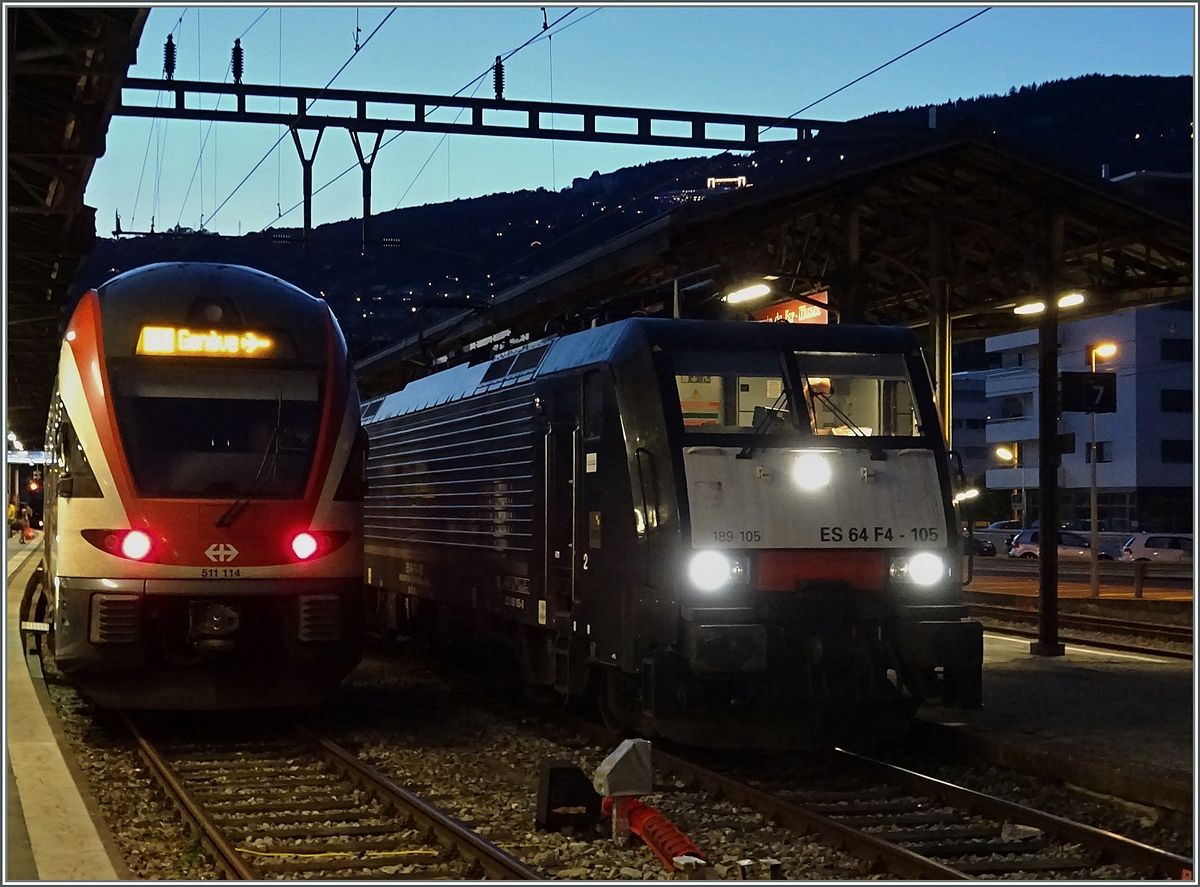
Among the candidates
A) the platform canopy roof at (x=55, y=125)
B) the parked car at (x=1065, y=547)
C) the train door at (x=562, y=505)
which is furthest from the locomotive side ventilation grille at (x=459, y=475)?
the parked car at (x=1065, y=547)

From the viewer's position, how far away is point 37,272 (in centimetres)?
2322

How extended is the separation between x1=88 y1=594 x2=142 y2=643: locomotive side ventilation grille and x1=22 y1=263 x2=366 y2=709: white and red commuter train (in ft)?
0.03

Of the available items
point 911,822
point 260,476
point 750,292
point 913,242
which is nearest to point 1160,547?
point 913,242

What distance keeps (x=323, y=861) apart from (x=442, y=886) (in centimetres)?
166

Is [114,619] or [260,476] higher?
[260,476]

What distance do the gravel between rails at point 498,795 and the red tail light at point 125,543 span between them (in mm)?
1547

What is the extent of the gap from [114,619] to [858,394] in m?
5.56

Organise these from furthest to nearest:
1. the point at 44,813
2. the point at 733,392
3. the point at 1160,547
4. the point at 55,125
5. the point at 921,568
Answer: the point at 1160,547 < the point at 55,125 < the point at 733,392 < the point at 921,568 < the point at 44,813

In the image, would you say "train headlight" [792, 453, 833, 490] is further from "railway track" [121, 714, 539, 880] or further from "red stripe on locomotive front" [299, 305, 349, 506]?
"red stripe on locomotive front" [299, 305, 349, 506]

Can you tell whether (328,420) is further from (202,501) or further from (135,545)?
(135,545)

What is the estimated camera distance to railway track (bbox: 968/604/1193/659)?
1850 centimetres

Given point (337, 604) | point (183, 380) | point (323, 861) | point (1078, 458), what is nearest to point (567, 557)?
point (337, 604)

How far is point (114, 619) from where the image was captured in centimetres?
1067

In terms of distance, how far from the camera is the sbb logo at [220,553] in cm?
1094
